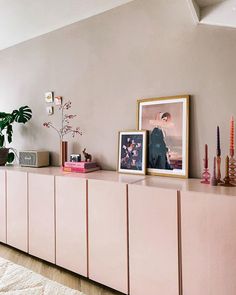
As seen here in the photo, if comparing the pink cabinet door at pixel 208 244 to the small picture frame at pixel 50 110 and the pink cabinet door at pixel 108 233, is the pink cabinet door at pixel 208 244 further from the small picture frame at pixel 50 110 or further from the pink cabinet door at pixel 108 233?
the small picture frame at pixel 50 110

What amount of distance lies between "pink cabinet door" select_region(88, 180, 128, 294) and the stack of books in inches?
13.6

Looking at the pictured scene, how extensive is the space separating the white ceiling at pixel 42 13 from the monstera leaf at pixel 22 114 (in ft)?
2.96

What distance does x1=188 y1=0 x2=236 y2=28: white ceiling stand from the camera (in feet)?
5.16

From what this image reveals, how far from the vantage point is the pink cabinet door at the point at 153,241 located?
4.69ft

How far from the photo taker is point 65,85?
2574 millimetres

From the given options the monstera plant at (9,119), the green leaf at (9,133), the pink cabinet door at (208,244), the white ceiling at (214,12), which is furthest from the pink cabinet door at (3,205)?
the white ceiling at (214,12)

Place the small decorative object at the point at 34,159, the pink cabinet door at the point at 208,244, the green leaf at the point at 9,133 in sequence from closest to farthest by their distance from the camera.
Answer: the pink cabinet door at the point at 208,244
the small decorative object at the point at 34,159
the green leaf at the point at 9,133

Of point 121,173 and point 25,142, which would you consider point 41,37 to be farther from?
point 121,173

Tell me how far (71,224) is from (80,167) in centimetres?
51

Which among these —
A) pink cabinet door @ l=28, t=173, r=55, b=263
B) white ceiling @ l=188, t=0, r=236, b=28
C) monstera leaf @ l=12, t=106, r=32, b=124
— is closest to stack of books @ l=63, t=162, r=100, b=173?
pink cabinet door @ l=28, t=173, r=55, b=263

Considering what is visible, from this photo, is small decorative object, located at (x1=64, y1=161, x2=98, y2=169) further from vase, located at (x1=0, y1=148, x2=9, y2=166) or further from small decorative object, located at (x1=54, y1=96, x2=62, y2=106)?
vase, located at (x1=0, y1=148, x2=9, y2=166)

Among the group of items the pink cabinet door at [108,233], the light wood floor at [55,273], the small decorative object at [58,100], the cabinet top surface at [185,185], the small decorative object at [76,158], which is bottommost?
the light wood floor at [55,273]

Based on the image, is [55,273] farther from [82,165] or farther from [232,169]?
[232,169]

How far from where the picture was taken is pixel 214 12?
5.41ft
